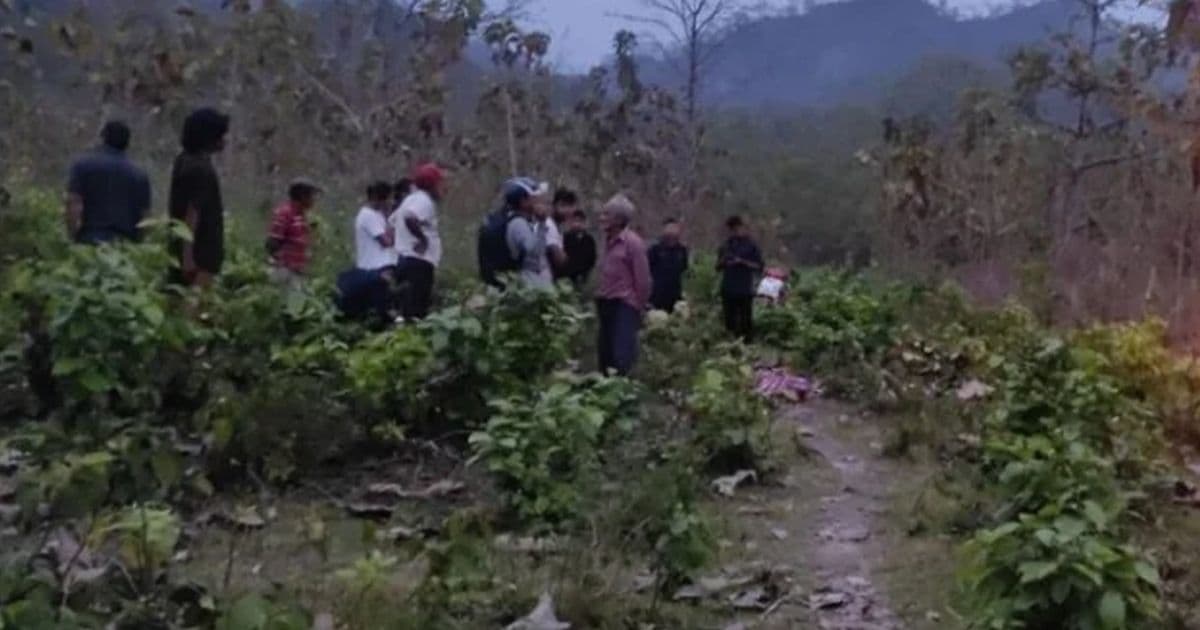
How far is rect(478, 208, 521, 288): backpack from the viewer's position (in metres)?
10.2

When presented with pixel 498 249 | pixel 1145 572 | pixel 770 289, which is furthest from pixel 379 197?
pixel 1145 572

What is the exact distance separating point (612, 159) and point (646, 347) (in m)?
15.7

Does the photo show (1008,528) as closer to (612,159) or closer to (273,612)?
(273,612)

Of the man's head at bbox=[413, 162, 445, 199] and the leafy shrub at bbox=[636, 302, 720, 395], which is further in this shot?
the man's head at bbox=[413, 162, 445, 199]

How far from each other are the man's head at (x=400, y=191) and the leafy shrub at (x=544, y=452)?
460cm

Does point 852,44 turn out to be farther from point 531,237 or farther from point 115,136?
point 115,136

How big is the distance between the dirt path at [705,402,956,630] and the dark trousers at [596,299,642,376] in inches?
37.8

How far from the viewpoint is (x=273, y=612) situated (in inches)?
143

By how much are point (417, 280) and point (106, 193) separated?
241 centimetres

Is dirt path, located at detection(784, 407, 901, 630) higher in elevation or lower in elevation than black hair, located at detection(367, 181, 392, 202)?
lower

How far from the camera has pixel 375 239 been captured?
34.8 feet

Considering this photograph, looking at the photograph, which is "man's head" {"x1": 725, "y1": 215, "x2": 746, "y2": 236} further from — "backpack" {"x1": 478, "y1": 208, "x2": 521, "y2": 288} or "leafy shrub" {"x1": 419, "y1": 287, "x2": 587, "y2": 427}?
"leafy shrub" {"x1": 419, "y1": 287, "x2": 587, "y2": 427}

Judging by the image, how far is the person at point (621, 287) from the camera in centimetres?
1004

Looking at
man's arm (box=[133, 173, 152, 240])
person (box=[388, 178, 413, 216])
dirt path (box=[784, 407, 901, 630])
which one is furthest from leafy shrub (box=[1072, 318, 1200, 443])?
man's arm (box=[133, 173, 152, 240])
